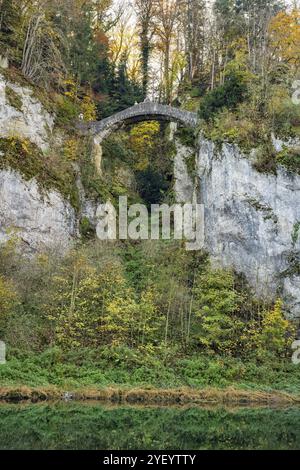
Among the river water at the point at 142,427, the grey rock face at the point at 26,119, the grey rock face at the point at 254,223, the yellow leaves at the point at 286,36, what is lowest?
the river water at the point at 142,427

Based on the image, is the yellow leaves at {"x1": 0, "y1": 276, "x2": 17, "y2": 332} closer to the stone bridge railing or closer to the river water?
the river water

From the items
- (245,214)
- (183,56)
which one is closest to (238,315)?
(245,214)

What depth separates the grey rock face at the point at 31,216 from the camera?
29.5 metres

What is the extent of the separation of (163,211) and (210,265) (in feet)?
19.4

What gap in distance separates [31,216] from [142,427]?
1635 cm

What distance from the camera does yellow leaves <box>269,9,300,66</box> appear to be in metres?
37.5

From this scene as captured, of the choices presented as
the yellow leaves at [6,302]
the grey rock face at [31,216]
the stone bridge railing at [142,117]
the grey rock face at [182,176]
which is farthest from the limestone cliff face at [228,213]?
the yellow leaves at [6,302]

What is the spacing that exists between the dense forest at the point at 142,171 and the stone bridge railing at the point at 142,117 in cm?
102

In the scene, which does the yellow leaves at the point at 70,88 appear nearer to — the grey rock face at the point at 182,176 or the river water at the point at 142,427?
the grey rock face at the point at 182,176

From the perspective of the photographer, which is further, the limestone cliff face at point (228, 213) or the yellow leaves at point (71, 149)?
the yellow leaves at point (71, 149)

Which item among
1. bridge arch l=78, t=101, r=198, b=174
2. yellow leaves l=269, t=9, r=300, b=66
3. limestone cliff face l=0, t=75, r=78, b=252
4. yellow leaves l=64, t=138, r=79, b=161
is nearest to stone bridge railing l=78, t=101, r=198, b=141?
bridge arch l=78, t=101, r=198, b=174

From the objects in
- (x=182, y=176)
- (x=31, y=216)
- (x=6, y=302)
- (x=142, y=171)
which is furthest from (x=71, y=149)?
(x=6, y=302)
